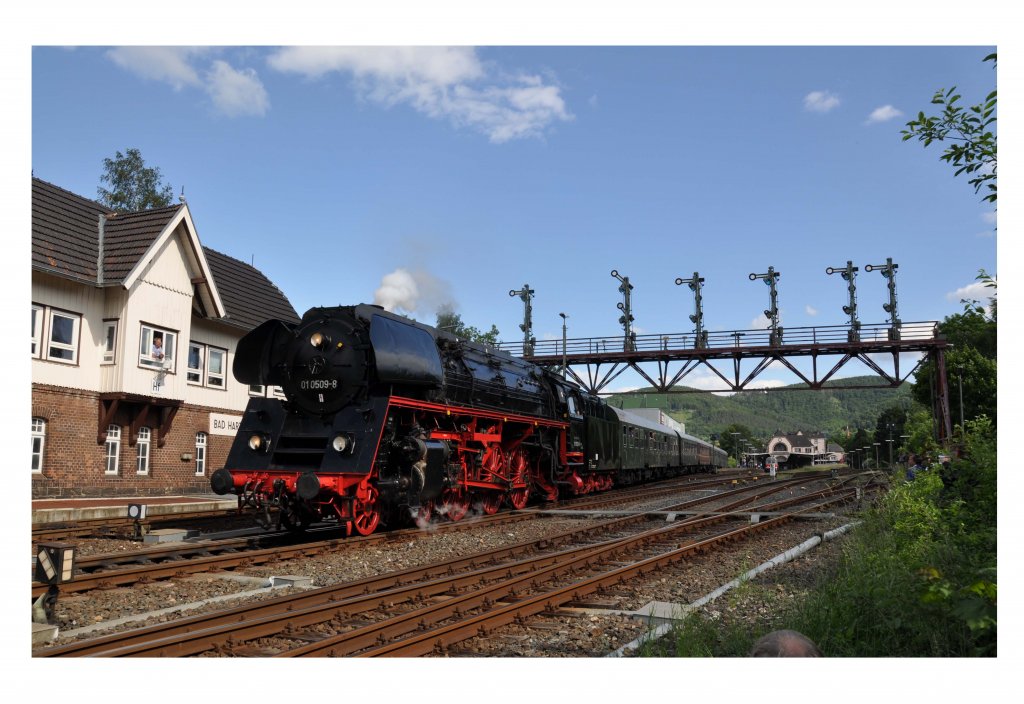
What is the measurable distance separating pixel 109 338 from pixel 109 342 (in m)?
0.12

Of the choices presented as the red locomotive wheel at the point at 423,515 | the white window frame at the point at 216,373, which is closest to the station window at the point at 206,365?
the white window frame at the point at 216,373

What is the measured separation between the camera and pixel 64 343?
1941 cm

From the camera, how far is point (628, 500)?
21672 mm

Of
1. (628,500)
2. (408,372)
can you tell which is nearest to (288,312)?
(628,500)

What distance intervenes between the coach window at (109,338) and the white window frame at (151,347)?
662 millimetres

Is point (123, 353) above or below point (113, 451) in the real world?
above

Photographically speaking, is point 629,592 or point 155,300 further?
point 155,300

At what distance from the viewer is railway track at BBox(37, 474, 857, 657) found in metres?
5.58

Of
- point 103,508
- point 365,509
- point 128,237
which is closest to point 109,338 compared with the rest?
point 128,237

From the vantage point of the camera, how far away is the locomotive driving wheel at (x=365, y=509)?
38.5 ft

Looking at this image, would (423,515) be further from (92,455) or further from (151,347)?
(151,347)

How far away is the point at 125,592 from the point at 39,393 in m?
13.0
